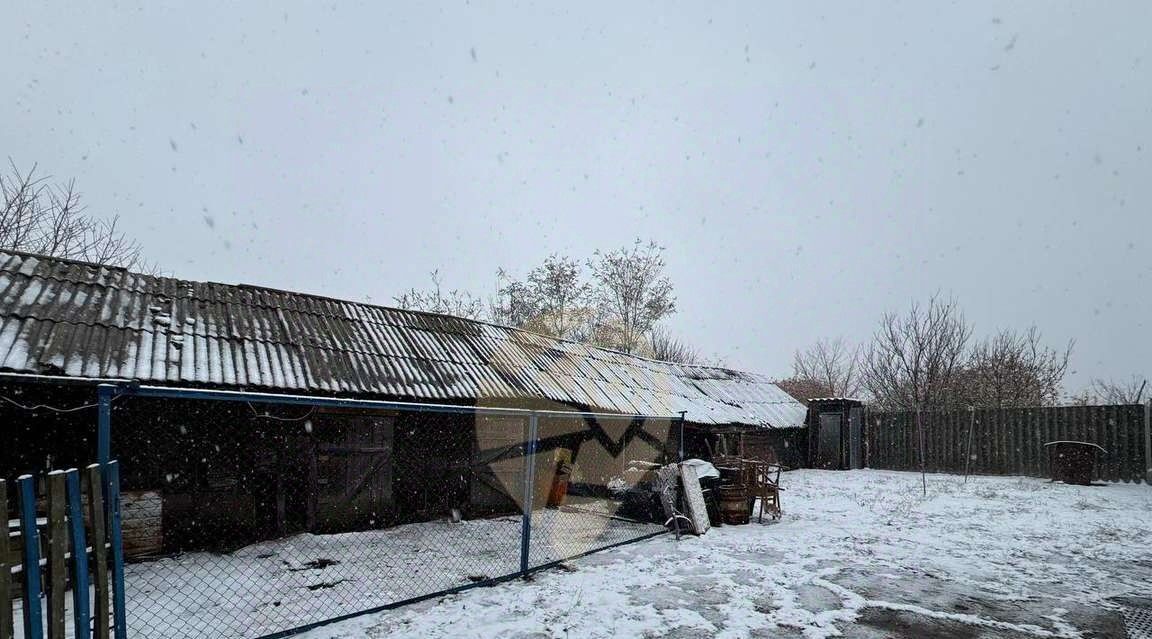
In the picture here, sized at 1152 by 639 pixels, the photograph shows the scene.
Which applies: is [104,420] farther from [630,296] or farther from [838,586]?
[630,296]

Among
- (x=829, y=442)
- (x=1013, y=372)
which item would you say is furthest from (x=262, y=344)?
(x=1013, y=372)

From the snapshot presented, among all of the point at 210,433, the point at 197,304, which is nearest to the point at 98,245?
the point at 197,304

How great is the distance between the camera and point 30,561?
3131 mm

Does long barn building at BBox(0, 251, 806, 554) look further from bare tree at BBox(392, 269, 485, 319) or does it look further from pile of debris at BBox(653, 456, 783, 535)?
bare tree at BBox(392, 269, 485, 319)

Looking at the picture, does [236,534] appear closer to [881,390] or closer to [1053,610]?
[1053,610]

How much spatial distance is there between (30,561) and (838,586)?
6914 millimetres

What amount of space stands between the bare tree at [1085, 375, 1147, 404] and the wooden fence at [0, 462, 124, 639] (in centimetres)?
4906

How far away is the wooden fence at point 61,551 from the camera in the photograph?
3053mm

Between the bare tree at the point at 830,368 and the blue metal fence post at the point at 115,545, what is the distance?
133 feet

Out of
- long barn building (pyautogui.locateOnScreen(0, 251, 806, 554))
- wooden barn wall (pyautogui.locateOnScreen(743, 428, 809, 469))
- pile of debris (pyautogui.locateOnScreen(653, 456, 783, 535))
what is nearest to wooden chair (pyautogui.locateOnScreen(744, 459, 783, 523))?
pile of debris (pyautogui.locateOnScreen(653, 456, 783, 535))

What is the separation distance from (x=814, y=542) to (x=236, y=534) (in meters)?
8.19

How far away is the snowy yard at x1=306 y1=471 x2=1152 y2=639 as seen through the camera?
5.32 metres

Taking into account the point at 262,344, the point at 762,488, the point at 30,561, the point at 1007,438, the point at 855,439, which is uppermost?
the point at 262,344

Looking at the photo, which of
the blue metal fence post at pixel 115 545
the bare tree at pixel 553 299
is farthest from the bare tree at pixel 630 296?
the blue metal fence post at pixel 115 545
